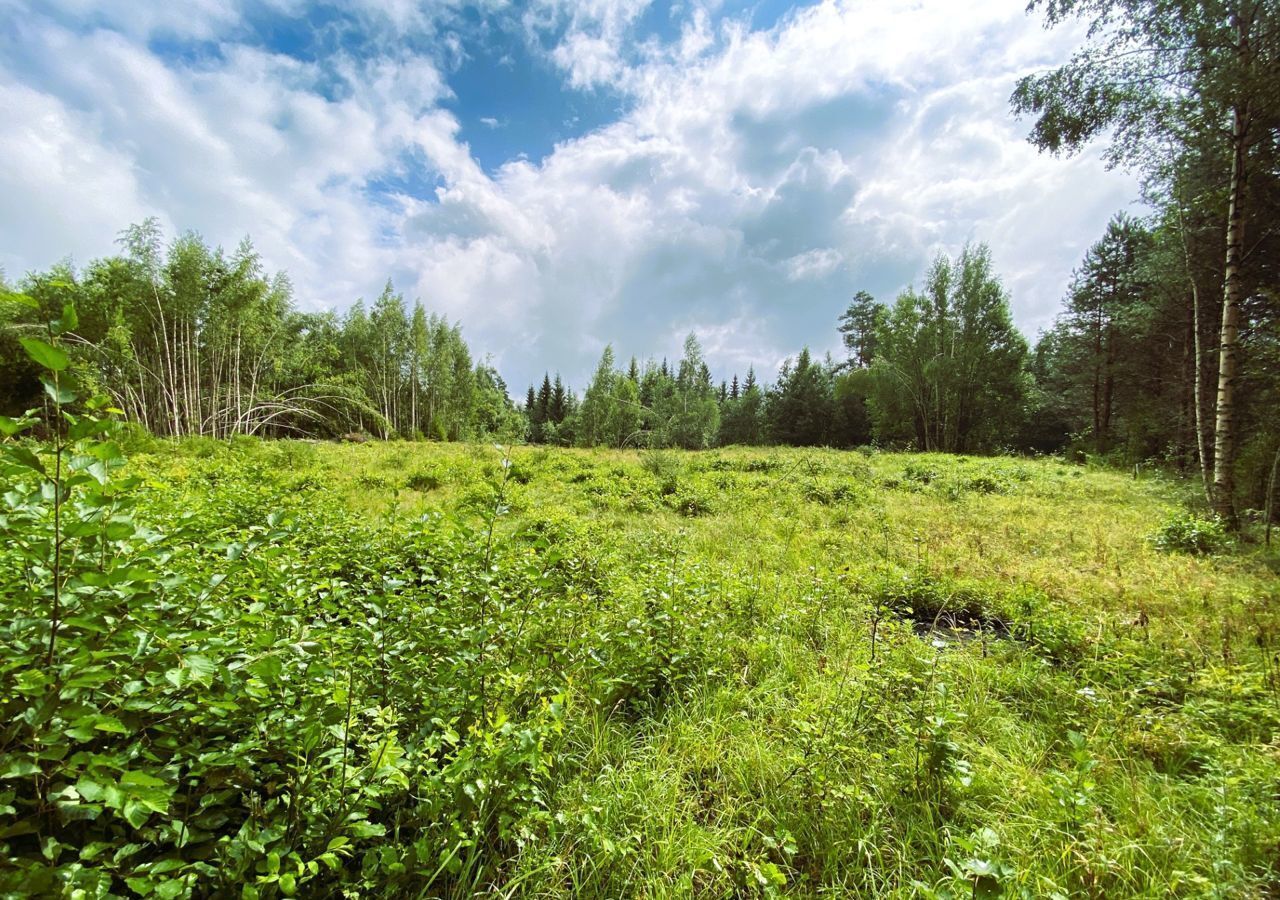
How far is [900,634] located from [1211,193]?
32.2 feet

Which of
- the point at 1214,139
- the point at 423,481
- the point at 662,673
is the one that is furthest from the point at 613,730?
the point at 1214,139

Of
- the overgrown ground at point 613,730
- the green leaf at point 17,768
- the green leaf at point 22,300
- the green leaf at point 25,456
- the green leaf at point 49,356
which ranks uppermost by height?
the green leaf at point 22,300

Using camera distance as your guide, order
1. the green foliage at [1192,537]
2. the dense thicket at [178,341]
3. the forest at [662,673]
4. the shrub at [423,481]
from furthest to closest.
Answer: the dense thicket at [178,341] < the shrub at [423,481] < the green foliage at [1192,537] < the forest at [662,673]

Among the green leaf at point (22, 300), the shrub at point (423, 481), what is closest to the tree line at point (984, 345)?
the green leaf at point (22, 300)

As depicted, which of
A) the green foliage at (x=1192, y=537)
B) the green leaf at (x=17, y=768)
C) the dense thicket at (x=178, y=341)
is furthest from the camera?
the dense thicket at (x=178, y=341)

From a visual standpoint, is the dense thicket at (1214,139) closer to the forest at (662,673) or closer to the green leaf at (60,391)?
the forest at (662,673)

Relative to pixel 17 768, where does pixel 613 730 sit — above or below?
below

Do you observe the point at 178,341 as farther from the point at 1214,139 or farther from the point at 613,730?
the point at 1214,139

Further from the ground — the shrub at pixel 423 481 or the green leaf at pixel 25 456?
the green leaf at pixel 25 456

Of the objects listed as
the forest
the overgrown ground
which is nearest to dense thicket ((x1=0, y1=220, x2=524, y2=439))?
the forest

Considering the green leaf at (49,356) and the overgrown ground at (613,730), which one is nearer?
the green leaf at (49,356)

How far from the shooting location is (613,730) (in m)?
2.52

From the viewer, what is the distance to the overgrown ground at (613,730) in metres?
1.34

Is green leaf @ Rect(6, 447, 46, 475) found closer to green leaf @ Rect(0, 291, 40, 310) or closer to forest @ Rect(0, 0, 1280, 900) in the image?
forest @ Rect(0, 0, 1280, 900)
